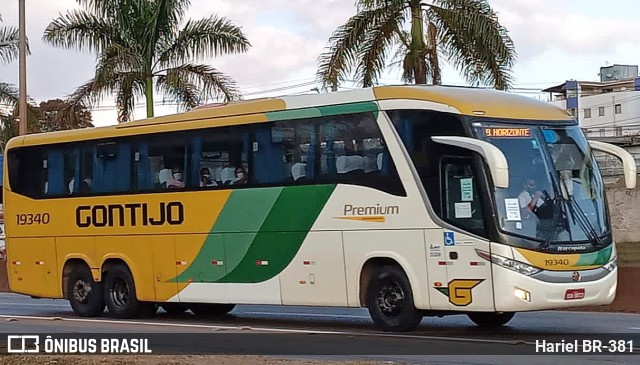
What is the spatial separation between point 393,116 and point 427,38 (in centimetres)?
1201

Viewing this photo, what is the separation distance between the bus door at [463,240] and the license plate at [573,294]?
989mm

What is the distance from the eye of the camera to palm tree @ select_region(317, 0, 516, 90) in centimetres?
2781

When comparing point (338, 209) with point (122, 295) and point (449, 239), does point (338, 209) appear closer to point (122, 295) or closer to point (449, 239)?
point (449, 239)

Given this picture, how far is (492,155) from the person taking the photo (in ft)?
49.5

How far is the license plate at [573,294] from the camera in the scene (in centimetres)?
1525

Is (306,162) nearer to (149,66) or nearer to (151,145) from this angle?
(151,145)

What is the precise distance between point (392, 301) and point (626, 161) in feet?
12.8

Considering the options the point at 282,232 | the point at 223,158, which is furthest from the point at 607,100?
the point at 282,232

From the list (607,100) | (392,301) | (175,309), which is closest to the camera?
(392,301)

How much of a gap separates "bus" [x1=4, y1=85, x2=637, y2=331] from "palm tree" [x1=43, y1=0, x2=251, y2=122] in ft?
37.8

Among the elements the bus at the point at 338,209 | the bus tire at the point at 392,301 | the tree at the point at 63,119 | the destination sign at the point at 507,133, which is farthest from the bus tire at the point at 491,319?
the tree at the point at 63,119

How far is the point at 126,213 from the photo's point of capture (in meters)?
20.6

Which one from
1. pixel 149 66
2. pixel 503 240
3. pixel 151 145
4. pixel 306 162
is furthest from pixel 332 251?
pixel 149 66

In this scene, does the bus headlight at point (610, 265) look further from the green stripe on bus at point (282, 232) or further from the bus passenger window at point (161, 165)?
the bus passenger window at point (161, 165)
